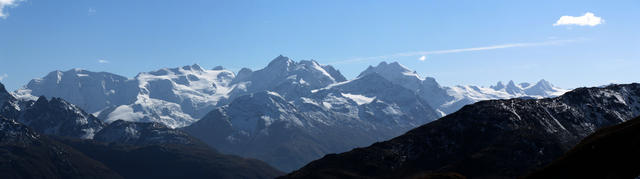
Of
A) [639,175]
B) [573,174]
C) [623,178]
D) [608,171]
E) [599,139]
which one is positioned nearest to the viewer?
[639,175]

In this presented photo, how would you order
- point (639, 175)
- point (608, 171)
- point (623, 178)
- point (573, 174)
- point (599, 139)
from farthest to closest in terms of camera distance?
point (599, 139), point (573, 174), point (608, 171), point (623, 178), point (639, 175)

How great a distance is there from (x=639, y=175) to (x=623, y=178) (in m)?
22.6

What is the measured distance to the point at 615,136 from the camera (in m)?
193

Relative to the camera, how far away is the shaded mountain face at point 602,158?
17100 centimetres

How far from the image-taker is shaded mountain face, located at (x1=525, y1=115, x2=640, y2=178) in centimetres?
17100

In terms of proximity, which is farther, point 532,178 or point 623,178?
point 532,178

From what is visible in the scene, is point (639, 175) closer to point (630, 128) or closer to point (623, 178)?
point (623, 178)

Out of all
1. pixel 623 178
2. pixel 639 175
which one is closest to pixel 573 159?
pixel 623 178

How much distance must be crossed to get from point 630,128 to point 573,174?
2622cm

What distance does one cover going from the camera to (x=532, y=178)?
189 metres

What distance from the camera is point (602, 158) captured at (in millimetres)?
182625

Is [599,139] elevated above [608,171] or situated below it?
above

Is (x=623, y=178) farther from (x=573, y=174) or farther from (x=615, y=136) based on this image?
(x=615, y=136)

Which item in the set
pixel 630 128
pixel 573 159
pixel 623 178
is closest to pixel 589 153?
pixel 573 159
